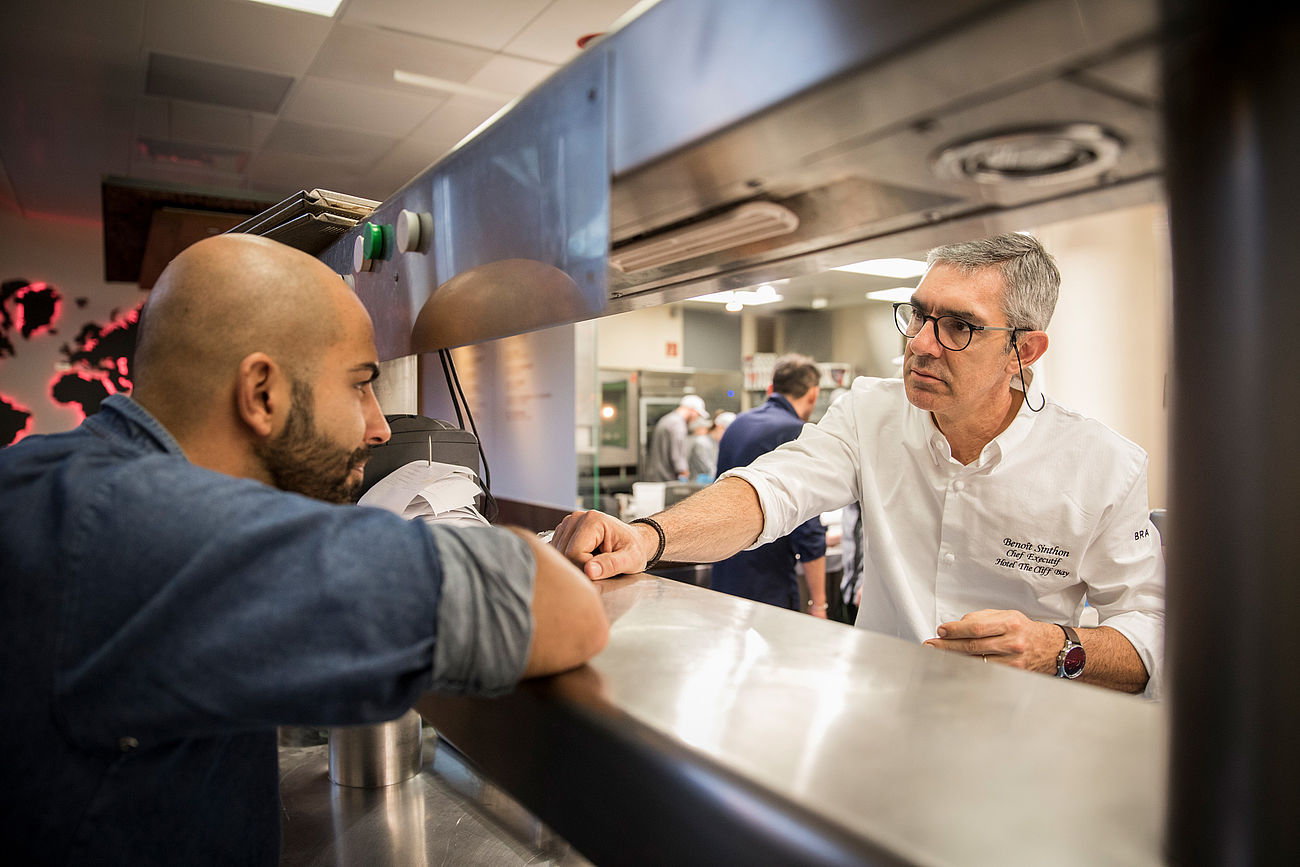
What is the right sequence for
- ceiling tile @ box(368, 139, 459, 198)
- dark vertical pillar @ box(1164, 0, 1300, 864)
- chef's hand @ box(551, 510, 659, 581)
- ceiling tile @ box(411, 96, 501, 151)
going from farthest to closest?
ceiling tile @ box(368, 139, 459, 198), ceiling tile @ box(411, 96, 501, 151), chef's hand @ box(551, 510, 659, 581), dark vertical pillar @ box(1164, 0, 1300, 864)

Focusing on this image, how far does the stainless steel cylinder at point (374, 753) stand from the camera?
135 centimetres

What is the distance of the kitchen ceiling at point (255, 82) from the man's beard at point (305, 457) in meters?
2.92

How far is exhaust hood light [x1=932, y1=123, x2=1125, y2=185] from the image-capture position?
63 centimetres

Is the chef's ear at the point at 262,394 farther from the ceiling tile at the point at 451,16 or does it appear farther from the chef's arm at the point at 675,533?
the ceiling tile at the point at 451,16

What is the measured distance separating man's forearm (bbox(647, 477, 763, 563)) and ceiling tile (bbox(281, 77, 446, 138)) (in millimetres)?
3735

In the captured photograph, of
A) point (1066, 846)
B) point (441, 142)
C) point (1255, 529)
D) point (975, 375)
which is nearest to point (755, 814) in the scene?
point (1066, 846)

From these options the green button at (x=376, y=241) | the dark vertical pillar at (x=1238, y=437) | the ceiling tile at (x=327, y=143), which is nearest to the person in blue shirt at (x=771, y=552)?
the green button at (x=376, y=241)

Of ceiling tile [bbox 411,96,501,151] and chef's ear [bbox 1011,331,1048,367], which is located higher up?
ceiling tile [bbox 411,96,501,151]

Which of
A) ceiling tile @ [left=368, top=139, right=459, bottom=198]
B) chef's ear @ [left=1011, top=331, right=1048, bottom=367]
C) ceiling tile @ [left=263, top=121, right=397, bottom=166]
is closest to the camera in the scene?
chef's ear @ [left=1011, top=331, right=1048, bottom=367]

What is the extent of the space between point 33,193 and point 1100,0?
7896mm

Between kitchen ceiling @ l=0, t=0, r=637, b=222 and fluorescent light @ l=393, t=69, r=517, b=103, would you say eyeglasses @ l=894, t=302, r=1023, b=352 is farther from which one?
fluorescent light @ l=393, t=69, r=517, b=103

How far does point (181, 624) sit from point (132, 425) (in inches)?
13.2

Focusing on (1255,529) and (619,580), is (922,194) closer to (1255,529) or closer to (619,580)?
(1255,529)

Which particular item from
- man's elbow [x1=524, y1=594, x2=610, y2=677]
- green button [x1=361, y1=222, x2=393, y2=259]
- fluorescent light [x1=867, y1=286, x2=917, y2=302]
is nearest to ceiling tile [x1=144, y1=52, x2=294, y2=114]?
green button [x1=361, y1=222, x2=393, y2=259]
